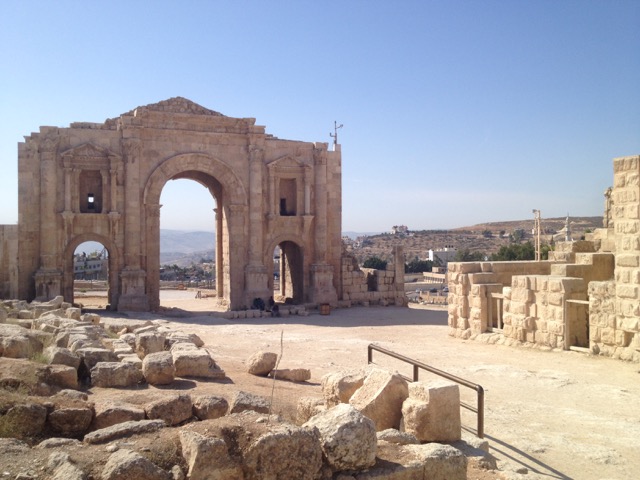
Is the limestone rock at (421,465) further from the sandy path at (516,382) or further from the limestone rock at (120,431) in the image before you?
the limestone rock at (120,431)

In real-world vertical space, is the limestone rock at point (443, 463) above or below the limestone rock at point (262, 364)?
above

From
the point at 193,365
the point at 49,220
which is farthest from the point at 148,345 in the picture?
the point at 49,220

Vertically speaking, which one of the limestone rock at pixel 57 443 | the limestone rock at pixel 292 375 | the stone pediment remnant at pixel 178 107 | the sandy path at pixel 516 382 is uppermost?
the stone pediment remnant at pixel 178 107

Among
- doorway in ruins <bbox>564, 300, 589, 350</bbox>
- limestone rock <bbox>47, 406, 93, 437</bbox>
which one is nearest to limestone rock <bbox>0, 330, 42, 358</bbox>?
limestone rock <bbox>47, 406, 93, 437</bbox>

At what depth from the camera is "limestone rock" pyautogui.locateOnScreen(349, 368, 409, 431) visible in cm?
588

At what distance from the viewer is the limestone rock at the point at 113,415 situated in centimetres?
537

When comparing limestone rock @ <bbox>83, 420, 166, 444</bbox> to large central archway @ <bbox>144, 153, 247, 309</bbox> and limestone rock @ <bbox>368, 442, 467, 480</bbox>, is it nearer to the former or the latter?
limestone rock @ <bbox>368, 442, 467, 480</bbox>

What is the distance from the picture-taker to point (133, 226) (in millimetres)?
21078

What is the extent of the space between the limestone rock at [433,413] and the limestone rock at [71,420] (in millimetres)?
3017

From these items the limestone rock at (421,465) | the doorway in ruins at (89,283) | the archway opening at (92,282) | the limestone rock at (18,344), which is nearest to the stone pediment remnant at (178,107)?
the doorway in ruins at (89,283)

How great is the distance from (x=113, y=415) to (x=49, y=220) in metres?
16.7

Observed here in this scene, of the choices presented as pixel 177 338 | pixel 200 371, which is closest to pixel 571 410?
pixel 200 371

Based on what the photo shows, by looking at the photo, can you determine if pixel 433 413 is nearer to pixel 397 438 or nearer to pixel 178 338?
pixel 397 438

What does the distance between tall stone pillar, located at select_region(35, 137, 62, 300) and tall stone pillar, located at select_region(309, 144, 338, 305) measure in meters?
9.43
